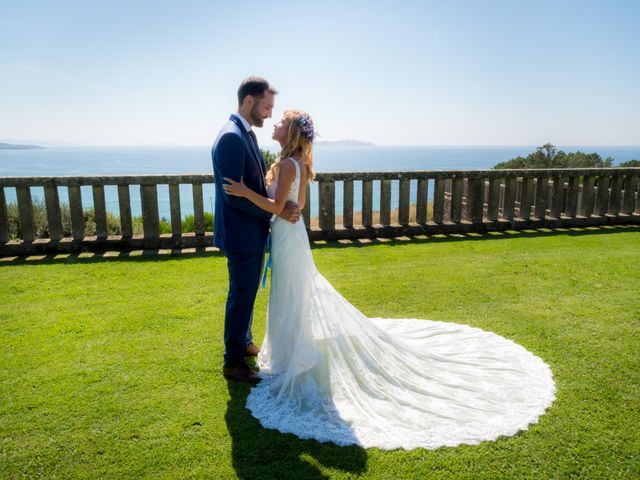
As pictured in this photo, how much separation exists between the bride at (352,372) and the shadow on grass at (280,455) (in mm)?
76

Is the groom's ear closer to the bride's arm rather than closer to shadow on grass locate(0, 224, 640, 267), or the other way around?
the bride's arm

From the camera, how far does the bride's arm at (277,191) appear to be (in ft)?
12.0

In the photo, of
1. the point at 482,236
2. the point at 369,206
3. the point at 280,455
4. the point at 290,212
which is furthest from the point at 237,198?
the point at 482,236

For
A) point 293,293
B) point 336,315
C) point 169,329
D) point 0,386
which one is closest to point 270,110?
point 293,293

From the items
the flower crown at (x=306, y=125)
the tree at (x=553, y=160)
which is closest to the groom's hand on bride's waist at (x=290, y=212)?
the flower crown at (x=306, y=125)

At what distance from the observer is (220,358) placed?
4180mm

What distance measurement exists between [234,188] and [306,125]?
71 centimetres

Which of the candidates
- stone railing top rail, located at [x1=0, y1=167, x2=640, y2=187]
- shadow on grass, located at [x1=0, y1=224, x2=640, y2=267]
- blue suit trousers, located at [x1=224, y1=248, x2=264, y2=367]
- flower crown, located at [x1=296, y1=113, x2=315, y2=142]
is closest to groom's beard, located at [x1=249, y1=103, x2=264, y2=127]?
flower crown, located at [x1=296, y1=113, x2=315, y2=142]

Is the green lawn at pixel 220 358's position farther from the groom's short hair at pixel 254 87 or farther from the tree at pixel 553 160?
the tree at pixel 553 160

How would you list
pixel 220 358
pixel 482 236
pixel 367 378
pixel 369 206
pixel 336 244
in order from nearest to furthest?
pixel 367 378 < pixel 220 358 < pixel 336 244 < pixel 369 206 < pixel 482 236

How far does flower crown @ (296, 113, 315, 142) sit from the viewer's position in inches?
146

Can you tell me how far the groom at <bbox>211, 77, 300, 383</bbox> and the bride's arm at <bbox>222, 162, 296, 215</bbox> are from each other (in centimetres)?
5

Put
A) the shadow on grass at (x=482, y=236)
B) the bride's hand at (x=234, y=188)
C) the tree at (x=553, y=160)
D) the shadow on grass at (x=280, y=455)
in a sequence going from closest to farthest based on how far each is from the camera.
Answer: the shadow on grass at (x=280, y=455) → the bride's hand at (x=234, y=188) → the shadow on grass at (x=482, y=236) → the tree at (x=553, y=160)

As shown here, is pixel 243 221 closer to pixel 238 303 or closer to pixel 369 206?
pixel 238 303
